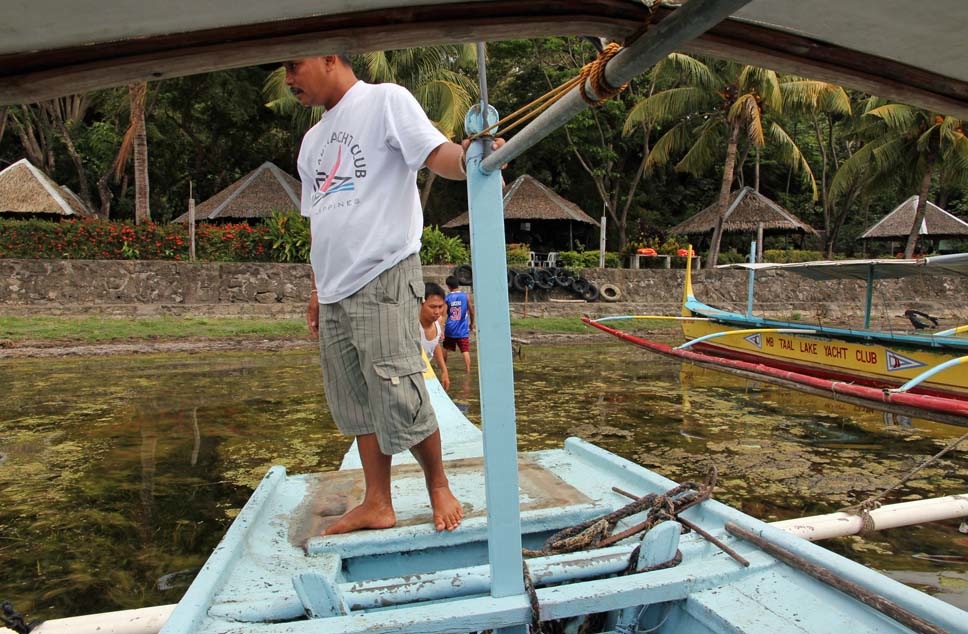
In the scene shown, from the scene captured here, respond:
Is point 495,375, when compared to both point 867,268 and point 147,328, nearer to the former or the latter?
point 867,268

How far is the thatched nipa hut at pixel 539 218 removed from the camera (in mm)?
16312

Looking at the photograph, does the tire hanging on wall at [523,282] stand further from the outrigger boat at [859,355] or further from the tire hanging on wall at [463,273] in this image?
the outrigger boat at [859,355]

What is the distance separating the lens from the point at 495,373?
1315 mm

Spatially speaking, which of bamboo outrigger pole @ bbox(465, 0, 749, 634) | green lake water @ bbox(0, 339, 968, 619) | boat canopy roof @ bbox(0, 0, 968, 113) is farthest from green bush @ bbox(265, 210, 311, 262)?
bamboo outrigger pole @ bbox(465, 0, 749, 634)

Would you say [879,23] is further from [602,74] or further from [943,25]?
[602,74]

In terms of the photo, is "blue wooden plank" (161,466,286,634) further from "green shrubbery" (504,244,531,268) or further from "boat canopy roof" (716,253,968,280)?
"green shrubbery" (504,244,531,268)

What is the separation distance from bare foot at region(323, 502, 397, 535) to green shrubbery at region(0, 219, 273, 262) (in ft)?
36.3

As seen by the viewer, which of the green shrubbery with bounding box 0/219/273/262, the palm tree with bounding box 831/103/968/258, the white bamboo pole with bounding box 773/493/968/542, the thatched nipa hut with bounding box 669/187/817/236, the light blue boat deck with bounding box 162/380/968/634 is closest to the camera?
the light blue boat deck with bounding box 162/380/968/634

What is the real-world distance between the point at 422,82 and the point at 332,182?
1261 cm

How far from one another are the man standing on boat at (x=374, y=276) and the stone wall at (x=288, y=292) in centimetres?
748

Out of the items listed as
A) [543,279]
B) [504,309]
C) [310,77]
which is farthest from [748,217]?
[504,309]

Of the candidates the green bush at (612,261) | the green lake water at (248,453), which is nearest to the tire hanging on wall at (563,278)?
the green bush at (612,261)

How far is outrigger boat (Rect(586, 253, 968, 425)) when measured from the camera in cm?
376

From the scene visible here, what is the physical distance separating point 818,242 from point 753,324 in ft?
52.1
